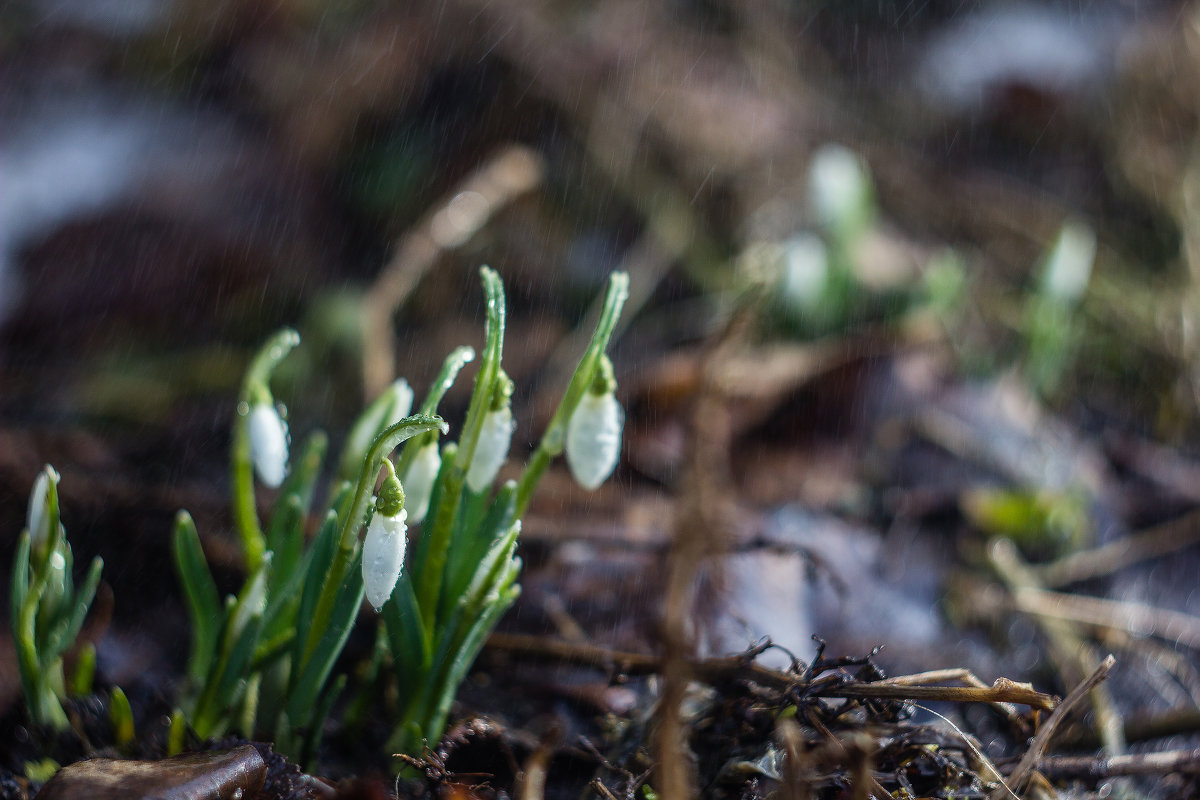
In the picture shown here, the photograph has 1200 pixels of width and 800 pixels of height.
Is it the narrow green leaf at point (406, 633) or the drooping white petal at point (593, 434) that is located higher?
the drooping white petal at point (593, 434)

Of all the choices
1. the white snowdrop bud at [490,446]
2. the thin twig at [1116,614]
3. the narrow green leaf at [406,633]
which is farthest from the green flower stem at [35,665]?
the thin twig at [1116,614]

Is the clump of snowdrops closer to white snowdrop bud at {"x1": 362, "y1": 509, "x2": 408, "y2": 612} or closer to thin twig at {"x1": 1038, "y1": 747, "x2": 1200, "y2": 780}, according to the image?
white snowdrop bud at {"x1": 362, "y1": 509, "x2": 408, "y2": 612}

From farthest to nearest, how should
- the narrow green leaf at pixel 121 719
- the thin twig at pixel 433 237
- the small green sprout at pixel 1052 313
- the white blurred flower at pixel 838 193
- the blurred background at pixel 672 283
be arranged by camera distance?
1. the white blurred flower at pixel 838 193
2. the small green sprout at pixel 1052 313
3. the thin twig at pixel 433 237
4. the blurred background at pixel 672 283
5. the narrow green leaf at pixel 121 719

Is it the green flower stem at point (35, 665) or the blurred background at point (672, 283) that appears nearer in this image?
the green flower stem at point (35, 665)

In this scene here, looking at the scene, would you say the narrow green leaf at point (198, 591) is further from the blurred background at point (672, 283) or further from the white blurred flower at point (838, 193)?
the white blurred flower at point (838, 193)

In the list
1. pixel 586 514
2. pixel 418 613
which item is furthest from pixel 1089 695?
pixel 418 613

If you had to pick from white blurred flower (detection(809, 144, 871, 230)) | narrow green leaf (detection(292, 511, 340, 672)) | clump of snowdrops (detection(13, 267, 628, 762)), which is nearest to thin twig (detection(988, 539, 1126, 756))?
clump of snowdrops (detection(13, 267, 628, 762))

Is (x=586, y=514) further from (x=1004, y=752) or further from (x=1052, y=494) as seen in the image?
(x=1052, y=494)

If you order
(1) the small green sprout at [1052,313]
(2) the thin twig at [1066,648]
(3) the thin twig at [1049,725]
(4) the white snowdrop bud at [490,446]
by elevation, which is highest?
(4) the white snowdrop bud at [490,446]
